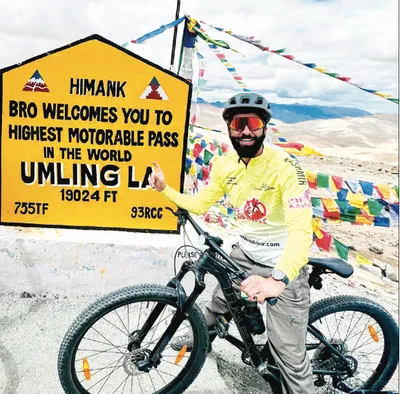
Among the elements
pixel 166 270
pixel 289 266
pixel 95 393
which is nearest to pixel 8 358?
pixel 95 393

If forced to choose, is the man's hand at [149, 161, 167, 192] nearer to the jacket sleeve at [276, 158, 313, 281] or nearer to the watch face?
the jacket sleeve at [276, 158, 313, 281]

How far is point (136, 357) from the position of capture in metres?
2.64

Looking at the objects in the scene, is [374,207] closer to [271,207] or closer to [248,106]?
[271,207]

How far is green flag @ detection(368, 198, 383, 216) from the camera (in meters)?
3.90

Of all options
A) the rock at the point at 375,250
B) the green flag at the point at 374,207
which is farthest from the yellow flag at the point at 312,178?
the rock at the point at 375,250

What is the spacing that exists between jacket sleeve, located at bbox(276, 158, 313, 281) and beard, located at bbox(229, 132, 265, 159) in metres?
0.20

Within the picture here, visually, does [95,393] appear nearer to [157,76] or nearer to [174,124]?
[174,124]

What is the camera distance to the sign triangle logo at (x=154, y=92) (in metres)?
3.88

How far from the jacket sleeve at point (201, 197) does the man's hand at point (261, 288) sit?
0.86 metres

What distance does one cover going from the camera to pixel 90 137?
3910mm

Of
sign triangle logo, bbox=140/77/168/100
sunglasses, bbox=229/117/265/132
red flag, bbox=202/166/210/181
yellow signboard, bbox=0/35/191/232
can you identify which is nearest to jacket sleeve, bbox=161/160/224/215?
sunglasses, bbox=229/117/265/132

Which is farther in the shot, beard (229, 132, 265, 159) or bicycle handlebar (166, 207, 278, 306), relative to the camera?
beard (229, 132, 265, 159)

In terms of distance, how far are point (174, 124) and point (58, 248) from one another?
5.35ft

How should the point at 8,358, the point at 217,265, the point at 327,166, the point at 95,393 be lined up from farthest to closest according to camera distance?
the point at 327,166, the point at 8,358, the point at 95,393, the point at 217,265
